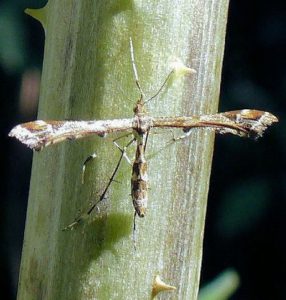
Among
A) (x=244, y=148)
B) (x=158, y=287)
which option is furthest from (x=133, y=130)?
(x=244, y=148)

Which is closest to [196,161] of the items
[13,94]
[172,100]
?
[172,100]

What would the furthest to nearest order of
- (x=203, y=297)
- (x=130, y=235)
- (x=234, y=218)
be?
1. (x=234, y=218)
2. (x=203, y=297)
3. (x=130, y=235)

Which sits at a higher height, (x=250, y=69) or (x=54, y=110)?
(x=250, y=69)

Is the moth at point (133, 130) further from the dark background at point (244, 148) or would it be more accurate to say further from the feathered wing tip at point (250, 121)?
the dark background at point (244, 148)

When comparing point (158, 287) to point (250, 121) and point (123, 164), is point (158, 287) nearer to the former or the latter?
point (123, 164)

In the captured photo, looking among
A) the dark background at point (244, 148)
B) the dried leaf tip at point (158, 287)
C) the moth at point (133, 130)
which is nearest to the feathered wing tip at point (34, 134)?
the moth at point (133, 130)

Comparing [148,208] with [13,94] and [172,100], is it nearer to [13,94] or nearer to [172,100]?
[172,100]
